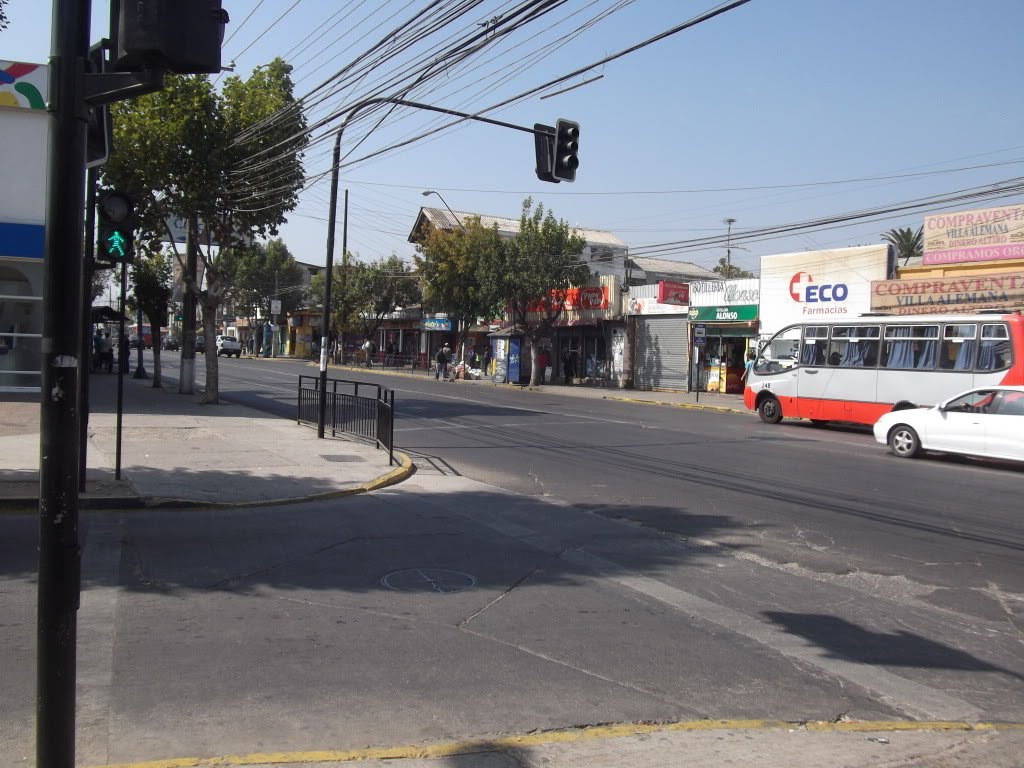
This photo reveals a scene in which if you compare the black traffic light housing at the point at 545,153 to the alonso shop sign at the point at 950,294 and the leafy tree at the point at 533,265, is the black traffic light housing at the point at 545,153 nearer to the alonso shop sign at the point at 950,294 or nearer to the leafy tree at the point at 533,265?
the alonso shop sign at the point at 950,294

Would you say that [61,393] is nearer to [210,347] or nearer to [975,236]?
[210,347]

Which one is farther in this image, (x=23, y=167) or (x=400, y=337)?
(x=400, y=337)

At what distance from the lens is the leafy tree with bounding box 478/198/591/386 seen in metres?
39.8

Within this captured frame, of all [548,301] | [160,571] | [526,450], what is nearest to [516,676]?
[160,571]

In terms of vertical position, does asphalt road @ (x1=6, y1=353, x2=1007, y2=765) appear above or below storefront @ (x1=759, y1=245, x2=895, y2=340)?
below

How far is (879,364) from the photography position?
2233 centimetres

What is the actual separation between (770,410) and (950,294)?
7.31 meters

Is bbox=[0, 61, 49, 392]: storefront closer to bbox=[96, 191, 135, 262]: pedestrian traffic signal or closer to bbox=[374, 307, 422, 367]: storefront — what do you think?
bbox=[96, 191, 135, 262]: pedestrian traffic signal

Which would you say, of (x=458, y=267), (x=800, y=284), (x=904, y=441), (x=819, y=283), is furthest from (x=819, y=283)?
(x=458, y=267)

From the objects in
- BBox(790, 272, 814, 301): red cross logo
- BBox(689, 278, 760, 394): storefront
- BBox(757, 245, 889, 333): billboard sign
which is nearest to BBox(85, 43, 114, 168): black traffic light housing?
BBox(757, 245, 889, 333): billboard sign

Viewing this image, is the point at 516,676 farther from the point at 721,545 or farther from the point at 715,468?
the point at 715,468

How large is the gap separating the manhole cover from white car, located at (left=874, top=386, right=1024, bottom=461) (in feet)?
39.2

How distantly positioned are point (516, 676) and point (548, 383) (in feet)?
134

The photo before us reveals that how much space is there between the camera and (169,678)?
514 centimetres
